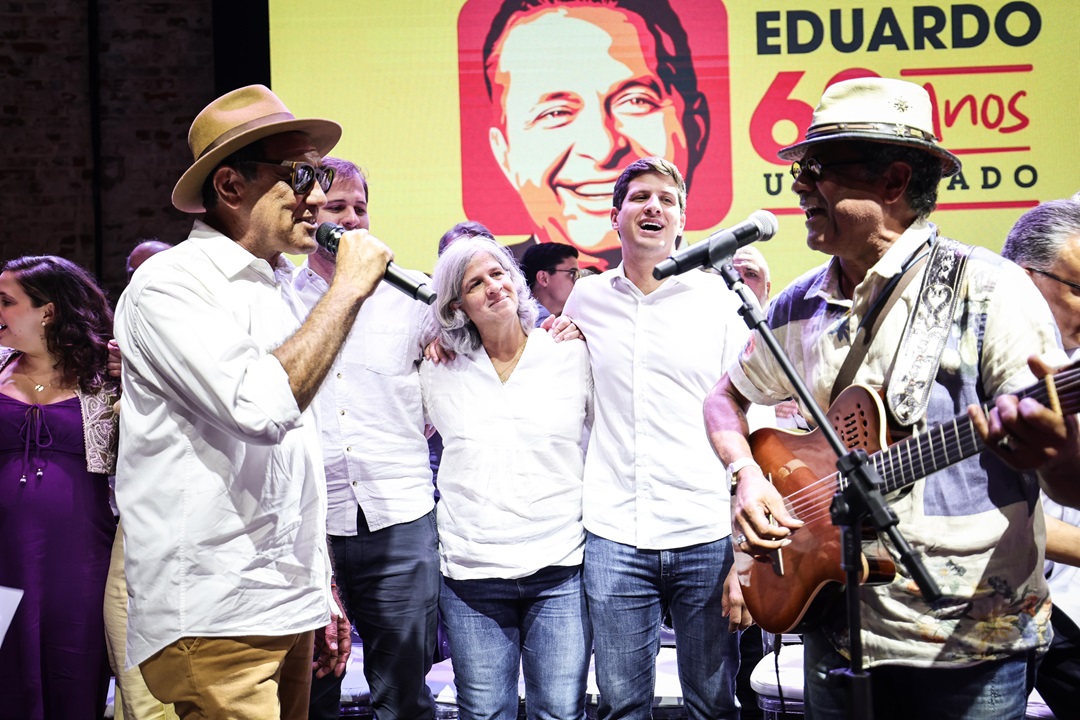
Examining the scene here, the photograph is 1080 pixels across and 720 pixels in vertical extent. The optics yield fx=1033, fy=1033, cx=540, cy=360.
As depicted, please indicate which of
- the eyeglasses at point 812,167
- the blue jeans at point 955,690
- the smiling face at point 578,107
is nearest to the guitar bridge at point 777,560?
the blue jeans at point 955,690

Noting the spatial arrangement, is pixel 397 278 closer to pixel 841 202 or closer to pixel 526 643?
pixel 841 202

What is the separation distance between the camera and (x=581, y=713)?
3.41 meters

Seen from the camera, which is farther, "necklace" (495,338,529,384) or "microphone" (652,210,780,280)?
"necklace" (495,338,529,384)

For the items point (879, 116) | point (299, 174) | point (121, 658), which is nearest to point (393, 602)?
point (121, 658)

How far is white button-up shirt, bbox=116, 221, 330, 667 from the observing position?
2.12 m

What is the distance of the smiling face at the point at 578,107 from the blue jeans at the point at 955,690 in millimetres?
3600

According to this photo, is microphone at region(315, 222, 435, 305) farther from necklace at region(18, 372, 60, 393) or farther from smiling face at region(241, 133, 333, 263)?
necklace at region(18, 372, 60, 393)

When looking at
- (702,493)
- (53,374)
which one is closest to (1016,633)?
(702,493)

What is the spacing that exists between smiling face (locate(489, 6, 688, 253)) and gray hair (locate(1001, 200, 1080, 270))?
2597mm

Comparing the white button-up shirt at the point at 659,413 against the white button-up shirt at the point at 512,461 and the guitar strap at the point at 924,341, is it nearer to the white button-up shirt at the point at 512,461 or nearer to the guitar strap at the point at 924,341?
the white button-up shirt at the point at 512,461

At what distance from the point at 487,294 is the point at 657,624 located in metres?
1.23

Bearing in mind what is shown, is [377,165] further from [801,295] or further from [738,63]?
[801,295]

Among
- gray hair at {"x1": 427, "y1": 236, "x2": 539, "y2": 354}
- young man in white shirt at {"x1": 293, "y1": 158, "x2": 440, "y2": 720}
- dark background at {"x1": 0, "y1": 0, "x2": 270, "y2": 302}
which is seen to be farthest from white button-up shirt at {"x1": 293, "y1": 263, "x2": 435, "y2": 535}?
dark background at {"x1": 0, "y1": 0, "x2": 270, "y2": 302}

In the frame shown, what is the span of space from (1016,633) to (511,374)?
1.88m
